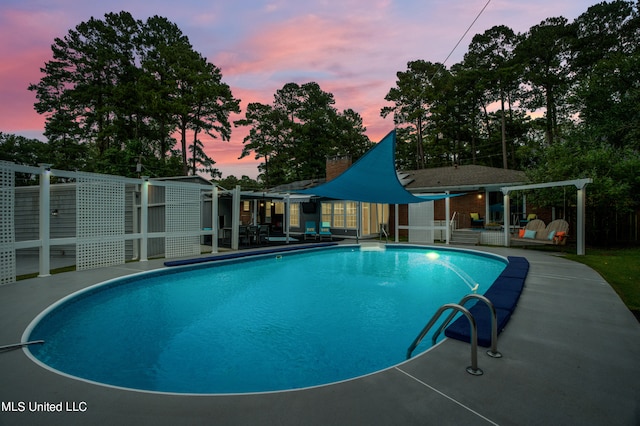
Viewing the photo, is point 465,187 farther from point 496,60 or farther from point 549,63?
point 496,60

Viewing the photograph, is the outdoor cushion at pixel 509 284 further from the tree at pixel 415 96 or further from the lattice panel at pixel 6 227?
the tree at pixel 415 96

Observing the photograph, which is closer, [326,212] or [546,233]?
[546,233]

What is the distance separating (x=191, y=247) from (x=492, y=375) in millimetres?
8751

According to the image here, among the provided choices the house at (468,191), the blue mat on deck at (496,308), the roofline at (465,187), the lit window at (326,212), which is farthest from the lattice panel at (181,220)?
the roofline at (465,187)

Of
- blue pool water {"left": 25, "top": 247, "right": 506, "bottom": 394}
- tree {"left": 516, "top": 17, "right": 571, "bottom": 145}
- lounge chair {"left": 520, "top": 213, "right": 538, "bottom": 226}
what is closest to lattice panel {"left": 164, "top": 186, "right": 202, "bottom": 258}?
blue pool water {"left": 25, "top": 247, "right": 506, "bottom": 394}

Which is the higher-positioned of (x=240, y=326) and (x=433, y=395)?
(x=433, y=395)

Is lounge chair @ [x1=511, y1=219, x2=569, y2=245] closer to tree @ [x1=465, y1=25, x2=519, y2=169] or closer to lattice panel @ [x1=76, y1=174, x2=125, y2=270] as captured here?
lattice panel @ [x1=76, y1=174, x2=125, y2=270]

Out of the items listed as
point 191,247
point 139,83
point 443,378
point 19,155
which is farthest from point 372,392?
point 19,155

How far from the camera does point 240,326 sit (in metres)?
4.33

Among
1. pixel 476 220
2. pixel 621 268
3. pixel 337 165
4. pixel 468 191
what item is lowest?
pixel 621 268

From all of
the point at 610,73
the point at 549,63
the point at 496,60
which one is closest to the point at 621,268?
the point at 610,73

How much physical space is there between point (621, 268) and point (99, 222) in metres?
12.0

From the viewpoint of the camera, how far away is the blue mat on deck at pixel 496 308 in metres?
2.76

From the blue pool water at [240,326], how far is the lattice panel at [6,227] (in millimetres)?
1611
